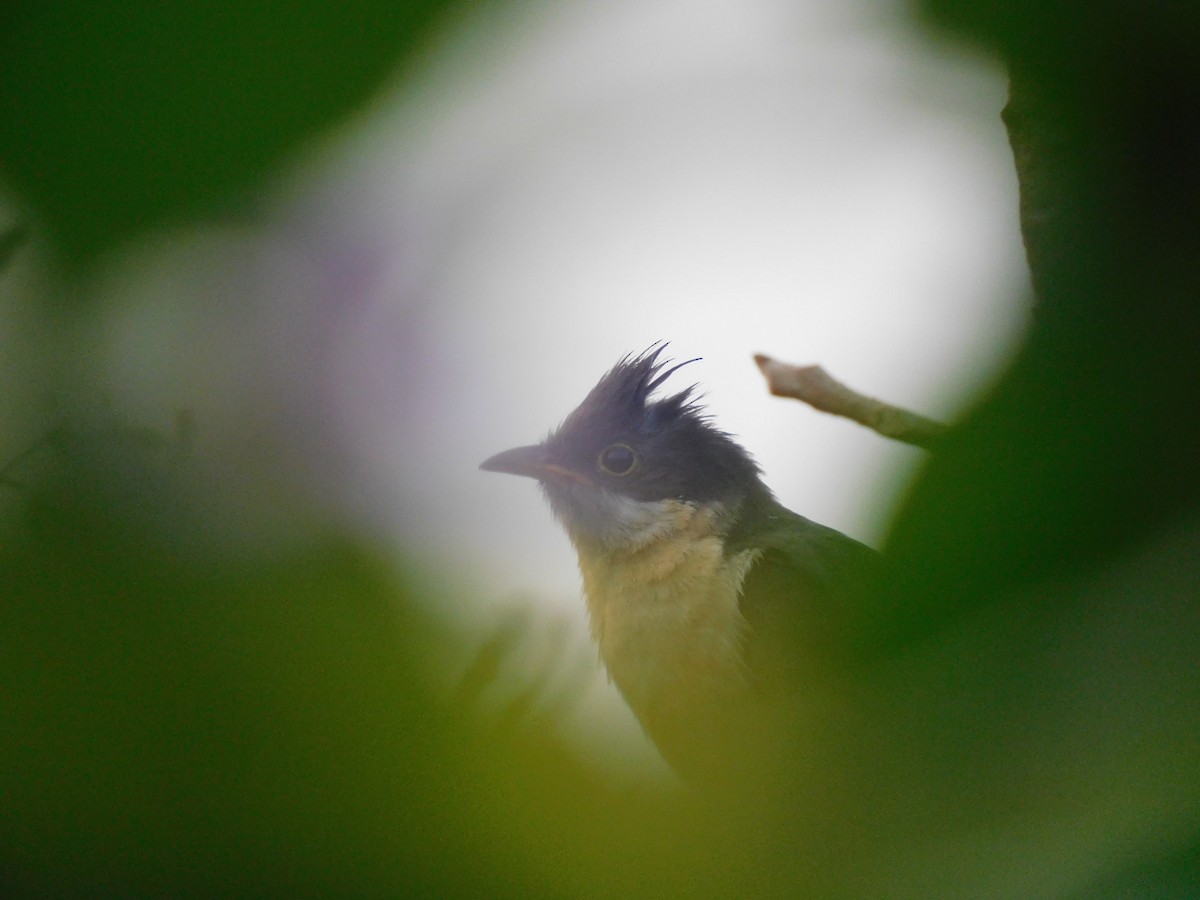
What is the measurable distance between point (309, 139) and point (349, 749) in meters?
0.31

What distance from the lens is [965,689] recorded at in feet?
1.86

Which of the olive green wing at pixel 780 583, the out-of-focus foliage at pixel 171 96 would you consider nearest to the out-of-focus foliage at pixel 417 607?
the out-of-focus foliage at pixel 171 96

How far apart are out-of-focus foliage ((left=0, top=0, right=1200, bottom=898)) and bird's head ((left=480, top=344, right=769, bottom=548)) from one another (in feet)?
10.3

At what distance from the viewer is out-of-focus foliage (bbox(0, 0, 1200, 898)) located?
51 cm

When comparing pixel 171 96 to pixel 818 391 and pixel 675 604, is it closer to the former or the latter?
pixel 818 391

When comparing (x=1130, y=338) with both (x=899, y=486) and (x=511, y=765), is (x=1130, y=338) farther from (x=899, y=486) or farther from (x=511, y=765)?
(x=511, y=765)

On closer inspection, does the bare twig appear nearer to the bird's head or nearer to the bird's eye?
the bird's head

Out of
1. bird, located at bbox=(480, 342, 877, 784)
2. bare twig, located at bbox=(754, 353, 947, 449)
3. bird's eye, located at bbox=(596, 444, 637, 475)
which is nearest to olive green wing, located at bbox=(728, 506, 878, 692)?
bird, located at bbox=(480, 342, 877, 784)

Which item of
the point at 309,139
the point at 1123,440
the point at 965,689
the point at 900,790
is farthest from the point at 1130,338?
the point at 309,139

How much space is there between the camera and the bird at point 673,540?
9.41 ft

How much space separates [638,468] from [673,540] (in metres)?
0.41

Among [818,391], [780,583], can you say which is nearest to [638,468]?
[780,583]

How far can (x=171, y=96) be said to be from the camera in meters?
0.52

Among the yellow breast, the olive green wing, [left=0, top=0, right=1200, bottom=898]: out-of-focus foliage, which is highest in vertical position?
[left=0, top=0, right=1200, bottom=898]: out-of-focus foliage
